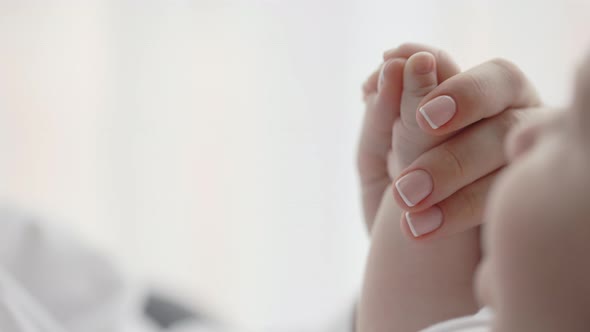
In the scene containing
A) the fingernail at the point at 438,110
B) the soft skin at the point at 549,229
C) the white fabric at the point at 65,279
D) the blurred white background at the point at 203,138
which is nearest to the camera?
the soft skin at the point at 549,229

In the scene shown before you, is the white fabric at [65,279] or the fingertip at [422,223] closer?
the fingertip at [422,223]

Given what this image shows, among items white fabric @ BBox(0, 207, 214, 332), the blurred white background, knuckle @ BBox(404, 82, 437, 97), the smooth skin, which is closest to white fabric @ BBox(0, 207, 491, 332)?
white fabric @ BBox(0, 207, 214, 332)

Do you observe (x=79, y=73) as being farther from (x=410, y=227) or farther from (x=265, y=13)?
(x=410, y=227)

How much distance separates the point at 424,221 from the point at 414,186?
0.11 feet

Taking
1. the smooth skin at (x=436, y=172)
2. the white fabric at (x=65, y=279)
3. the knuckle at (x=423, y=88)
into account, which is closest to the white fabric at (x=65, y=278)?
the white fabric at (x=65, y=279)

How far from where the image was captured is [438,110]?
1.63 ft

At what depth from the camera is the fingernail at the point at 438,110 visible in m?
0.50

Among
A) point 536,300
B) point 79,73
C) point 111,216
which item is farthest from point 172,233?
point 536,300

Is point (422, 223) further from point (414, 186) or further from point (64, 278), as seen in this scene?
point (64, 278)

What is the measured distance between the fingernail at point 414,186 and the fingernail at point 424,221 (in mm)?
16

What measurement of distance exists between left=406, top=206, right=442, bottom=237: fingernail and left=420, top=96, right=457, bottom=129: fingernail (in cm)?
7

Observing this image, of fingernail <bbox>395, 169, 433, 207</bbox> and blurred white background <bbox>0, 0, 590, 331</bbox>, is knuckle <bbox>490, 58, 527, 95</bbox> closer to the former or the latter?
fingernail <bbox>395, 169, 433, 207</bbox>

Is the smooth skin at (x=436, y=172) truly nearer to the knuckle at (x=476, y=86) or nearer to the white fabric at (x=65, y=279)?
the knuckle at (x=476, y=86)

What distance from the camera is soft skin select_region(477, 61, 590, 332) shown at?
0.29 m
